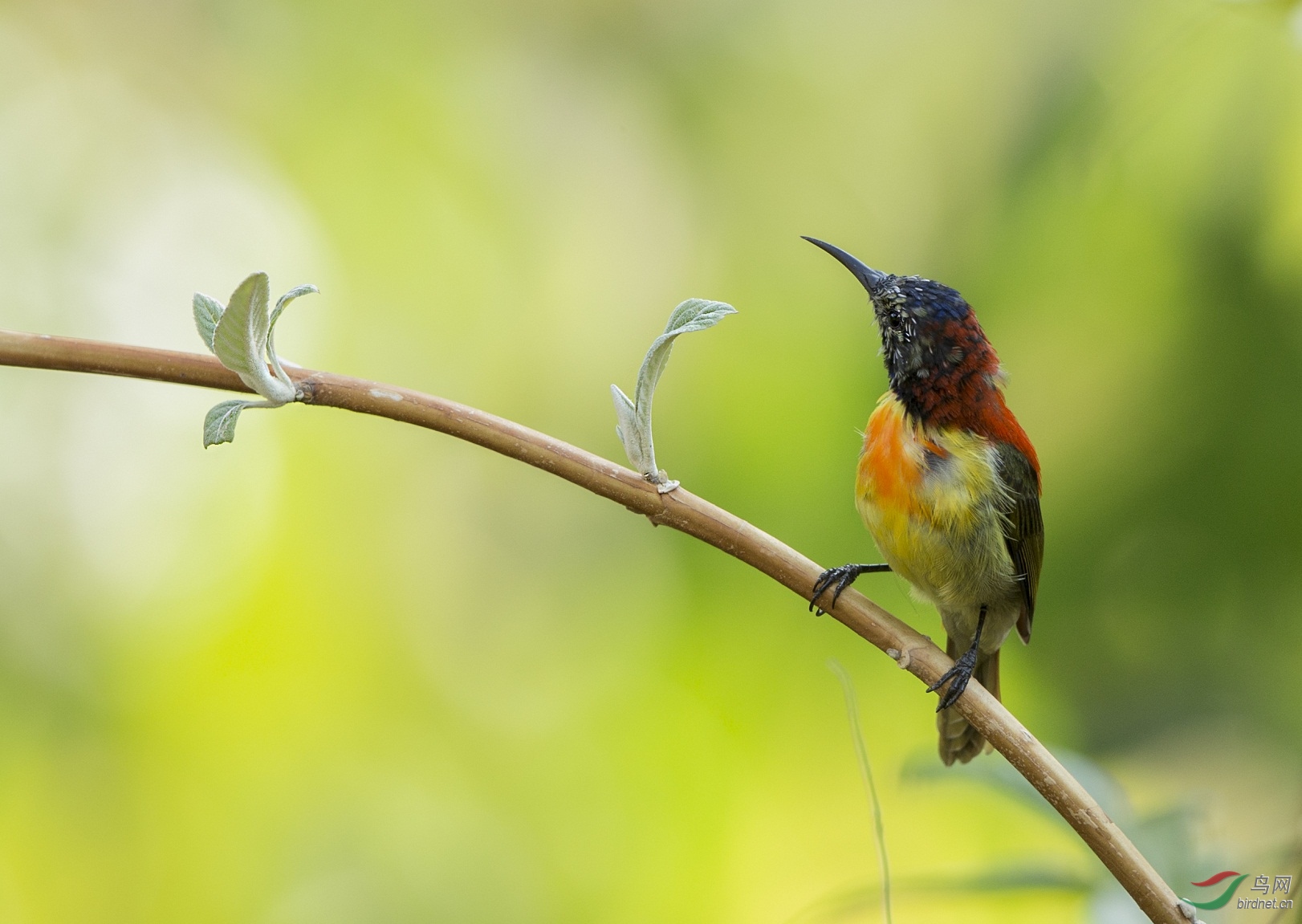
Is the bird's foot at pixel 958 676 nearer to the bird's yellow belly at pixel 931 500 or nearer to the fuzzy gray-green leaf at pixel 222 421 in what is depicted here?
the bird's yellow belly at pixel 931 500

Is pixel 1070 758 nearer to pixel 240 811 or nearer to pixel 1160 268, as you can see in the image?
pixel 1160 268

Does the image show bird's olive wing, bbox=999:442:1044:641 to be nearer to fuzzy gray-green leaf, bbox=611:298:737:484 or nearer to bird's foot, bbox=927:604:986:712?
bird's foot, bbox=927:604:986:712

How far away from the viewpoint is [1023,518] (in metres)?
0.61

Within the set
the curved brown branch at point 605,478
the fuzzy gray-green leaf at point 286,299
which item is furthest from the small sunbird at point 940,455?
the fuzzy gray-green leaf at point 286,299

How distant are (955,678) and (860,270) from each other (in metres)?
0.23

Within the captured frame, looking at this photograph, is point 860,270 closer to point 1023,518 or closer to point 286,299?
point 1023,518

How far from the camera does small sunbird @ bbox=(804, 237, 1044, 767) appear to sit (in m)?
0.57

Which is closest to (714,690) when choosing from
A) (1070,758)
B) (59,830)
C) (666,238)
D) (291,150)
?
(1070,758)

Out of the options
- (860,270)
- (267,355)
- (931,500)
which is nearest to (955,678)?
(931,500)

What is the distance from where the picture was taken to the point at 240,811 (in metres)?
0.98

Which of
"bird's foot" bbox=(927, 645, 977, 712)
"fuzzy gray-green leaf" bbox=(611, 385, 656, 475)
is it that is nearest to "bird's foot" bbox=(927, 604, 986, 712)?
"bird's foot" bbox=(927, 645, 977, 712)

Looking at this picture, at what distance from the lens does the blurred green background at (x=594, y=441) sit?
2.92ft

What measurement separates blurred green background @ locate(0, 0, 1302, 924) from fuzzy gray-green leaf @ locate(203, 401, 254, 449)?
669 mm

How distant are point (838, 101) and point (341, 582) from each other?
0.77 metres
